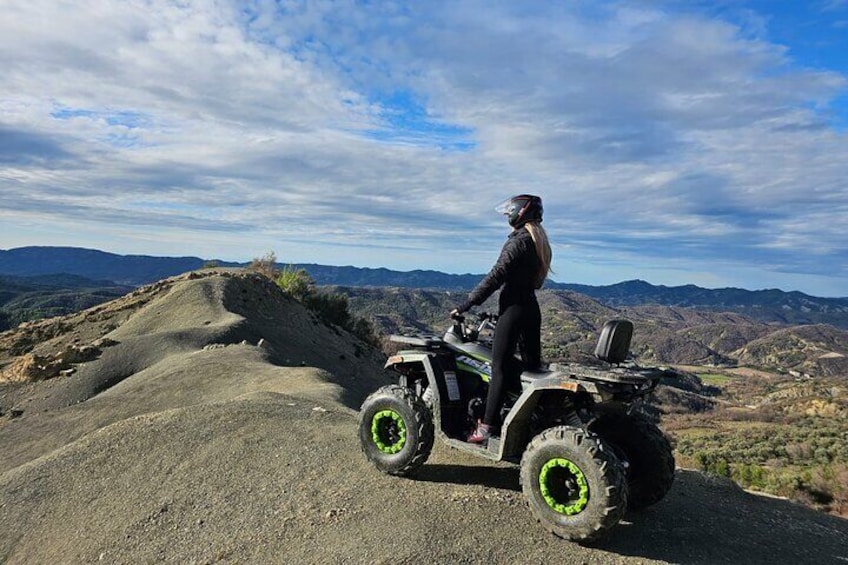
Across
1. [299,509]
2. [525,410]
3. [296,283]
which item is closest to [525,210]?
[525,410]

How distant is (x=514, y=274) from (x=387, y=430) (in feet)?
8.23

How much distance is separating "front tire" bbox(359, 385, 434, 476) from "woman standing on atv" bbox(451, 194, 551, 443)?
0.66m

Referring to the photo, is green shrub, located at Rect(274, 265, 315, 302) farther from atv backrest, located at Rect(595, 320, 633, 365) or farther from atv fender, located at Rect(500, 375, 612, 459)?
atv backrest, located at Rect(595, 320, 633, 365)

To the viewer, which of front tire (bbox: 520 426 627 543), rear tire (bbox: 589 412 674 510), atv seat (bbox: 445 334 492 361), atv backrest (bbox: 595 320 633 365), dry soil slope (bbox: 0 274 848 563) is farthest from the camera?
atv seat (bbox: 445 334 492 361)

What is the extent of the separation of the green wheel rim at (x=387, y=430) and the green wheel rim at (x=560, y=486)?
2.01 meters

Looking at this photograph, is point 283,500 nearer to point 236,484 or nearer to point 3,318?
point 236,484

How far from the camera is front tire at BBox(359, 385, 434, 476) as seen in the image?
6488mm

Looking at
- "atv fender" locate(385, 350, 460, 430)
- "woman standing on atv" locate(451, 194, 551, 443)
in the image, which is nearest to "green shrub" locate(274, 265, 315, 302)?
"atv fender" locate(385, 350, 460, 430)

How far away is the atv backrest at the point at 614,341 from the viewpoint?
5.59m

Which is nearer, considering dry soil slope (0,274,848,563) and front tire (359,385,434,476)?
dry soil slope (0,274,848,563)

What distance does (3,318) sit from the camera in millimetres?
72938

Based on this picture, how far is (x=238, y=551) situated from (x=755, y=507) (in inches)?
238

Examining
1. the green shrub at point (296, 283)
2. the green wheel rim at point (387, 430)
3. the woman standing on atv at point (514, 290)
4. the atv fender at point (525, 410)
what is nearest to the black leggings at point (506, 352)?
the woman standing on atv at point (514, 290)

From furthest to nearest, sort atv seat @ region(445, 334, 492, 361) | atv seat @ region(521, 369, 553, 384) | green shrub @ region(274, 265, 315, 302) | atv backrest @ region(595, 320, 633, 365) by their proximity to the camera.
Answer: green shrub @ region(274, 265, 315, 302) → atv seat @ region(445, 334, 492, 361) → atv seat @ region(521, 369, 553, 384) → atv backrest @ region(595, 320, 633, 365)
